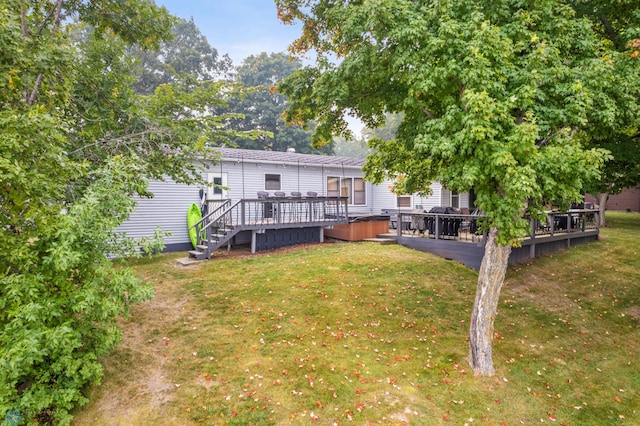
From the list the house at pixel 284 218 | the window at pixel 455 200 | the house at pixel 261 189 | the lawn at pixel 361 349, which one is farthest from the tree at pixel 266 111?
the lawn at pixel 361 349

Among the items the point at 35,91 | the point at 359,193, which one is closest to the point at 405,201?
the point at 359,193

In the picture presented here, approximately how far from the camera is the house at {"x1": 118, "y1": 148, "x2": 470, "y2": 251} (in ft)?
41.6

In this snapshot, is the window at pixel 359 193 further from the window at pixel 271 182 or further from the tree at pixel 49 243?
the tree at pixel 49 243

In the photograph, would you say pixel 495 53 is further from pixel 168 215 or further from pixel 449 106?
pixel 168 215

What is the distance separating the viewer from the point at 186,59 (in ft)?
119

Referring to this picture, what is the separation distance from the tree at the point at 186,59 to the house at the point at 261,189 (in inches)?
997

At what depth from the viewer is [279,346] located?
6.10 metres

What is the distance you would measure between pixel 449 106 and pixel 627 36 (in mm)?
3560

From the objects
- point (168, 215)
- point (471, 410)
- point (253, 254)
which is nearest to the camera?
point (471, 410)

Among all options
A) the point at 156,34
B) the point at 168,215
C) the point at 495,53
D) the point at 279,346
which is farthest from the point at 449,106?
the point at 168,215

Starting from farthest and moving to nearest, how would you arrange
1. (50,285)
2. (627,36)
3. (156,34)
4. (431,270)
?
(431,270) < (156,34) < (627,36) < (50,285)

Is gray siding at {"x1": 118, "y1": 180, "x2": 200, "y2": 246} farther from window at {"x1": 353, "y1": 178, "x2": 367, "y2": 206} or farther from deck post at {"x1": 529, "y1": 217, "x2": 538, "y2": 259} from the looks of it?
deck post at {"x1": 529, "y1": 217, "x2": 538, "y2": 259}

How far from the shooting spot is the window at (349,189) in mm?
17422

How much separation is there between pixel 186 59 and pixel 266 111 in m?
10.5
